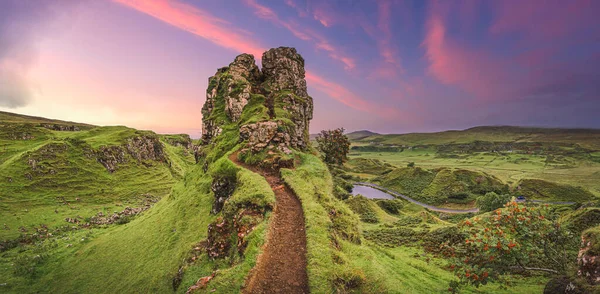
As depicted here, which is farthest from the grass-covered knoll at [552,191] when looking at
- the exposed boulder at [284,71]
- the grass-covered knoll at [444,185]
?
the exposed boulder at [284,71]

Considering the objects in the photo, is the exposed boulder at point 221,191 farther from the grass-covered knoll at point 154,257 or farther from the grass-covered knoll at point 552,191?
the grass-covered knoll at point 552,191

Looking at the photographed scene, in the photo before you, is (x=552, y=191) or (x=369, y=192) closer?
(x=552, y=191)

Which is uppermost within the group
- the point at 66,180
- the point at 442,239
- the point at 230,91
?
the point at 230,91

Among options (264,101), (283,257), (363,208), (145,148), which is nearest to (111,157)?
(145,148)

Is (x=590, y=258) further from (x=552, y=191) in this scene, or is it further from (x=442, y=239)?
(x=552, y=191)

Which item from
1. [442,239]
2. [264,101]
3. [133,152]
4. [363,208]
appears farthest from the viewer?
[133,152]

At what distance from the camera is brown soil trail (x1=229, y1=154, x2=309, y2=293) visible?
11820 mm

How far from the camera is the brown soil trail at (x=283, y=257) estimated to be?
11.8 meters

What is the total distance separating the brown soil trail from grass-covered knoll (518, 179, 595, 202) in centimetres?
12133

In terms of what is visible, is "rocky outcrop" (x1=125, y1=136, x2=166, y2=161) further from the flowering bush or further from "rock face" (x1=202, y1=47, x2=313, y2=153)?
the flowering bush

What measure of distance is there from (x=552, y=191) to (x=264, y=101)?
402ft

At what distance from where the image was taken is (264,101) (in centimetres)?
4550

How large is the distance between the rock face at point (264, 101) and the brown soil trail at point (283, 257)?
44.0 ft

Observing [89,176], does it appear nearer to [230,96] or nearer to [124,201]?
[124,201]
